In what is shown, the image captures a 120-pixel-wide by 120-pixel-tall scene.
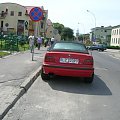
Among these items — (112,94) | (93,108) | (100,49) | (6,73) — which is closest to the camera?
(93,108)

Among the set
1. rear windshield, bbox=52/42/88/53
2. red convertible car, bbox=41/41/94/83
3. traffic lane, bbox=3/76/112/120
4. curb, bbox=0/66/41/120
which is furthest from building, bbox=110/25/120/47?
curb, bbox=0/66/41/120

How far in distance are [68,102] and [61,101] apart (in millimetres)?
189

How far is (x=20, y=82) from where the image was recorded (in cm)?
1044

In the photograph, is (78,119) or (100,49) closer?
(78,119)

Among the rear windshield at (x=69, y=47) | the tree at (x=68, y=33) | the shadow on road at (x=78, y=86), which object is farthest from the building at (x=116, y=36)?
the shadow on road at (x=78, y=86)

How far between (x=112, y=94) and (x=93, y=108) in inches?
87.7

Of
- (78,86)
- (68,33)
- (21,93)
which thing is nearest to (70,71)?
(78,86)

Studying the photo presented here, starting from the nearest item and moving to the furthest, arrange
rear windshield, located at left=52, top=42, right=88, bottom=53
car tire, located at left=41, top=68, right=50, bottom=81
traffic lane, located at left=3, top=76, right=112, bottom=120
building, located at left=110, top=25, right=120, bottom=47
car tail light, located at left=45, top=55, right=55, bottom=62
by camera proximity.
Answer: traffic lane, located at left=3, top=76, right=112, bottom=120
car tail light, located at left=45, top=55, right=55, bottom=62
car tire, located at left=41, top=68, right=50, bottom=81
rear windshield, located at left=52, top=42, right=88, bottom=53
building, located at left=110, top=25, right=120, bottom=47

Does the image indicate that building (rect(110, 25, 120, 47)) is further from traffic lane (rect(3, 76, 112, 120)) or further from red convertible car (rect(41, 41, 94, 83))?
traffic lane (rect(3, 76, 112, 120))

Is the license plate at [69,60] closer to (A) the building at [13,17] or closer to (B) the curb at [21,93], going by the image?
(B) the curb at [21,93]

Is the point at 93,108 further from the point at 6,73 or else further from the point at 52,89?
the point at 6,73

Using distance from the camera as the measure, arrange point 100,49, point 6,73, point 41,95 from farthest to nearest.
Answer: point 100,49 < point 6,73 < point 41,95

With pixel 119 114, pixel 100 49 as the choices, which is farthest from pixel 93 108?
pixel 100 49

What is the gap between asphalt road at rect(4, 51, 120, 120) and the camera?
729 centimetres
